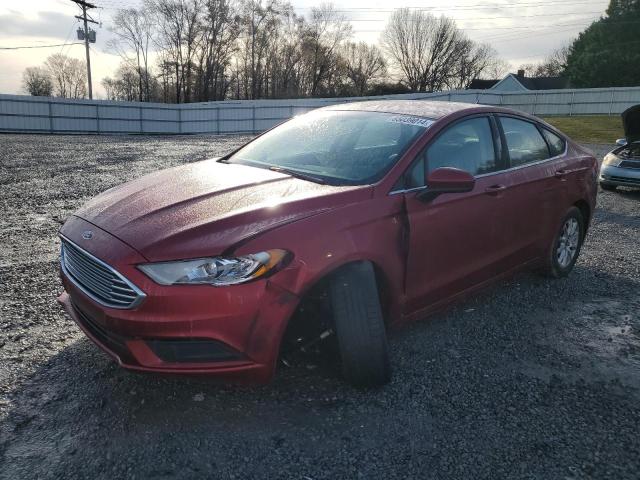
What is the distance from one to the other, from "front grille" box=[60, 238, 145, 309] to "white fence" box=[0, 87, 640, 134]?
2364cm

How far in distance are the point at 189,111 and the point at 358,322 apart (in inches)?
1012

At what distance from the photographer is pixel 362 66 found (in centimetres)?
6756

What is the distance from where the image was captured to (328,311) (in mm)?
2836

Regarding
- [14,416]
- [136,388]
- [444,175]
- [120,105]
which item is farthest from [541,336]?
[120,105]

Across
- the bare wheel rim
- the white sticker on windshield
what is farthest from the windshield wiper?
the bare wheel rim

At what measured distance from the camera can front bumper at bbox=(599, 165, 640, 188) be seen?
1017cm

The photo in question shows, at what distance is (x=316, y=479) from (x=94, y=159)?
1298 cm

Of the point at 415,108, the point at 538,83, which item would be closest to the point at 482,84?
the point at 538,83

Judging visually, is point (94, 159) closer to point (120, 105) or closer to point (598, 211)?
point (598, 211)

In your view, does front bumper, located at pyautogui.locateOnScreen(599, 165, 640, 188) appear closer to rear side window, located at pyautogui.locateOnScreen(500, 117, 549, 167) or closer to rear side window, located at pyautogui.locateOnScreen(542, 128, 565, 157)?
rear side window, located at pyautogui.locateOnScreen(542, 128, 565, 157)

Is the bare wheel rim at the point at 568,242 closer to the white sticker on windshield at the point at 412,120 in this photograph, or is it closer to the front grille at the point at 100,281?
the white sticker on windshield at the point at 412,120

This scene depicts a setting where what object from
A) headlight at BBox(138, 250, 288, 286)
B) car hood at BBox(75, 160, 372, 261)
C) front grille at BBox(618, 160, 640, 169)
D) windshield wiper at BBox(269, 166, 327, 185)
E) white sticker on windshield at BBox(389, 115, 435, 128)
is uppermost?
white sticker on windshield at BBox(389, 115, 435, 128)

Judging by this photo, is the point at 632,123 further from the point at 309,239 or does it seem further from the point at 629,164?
the point at 309,239

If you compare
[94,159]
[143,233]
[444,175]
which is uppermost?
[444,175]
